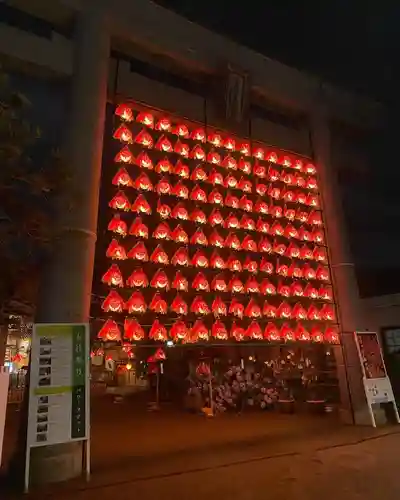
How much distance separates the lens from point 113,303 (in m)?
4.87

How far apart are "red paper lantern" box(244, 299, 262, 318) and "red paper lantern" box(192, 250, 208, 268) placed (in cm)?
95

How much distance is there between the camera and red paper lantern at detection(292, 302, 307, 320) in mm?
6430

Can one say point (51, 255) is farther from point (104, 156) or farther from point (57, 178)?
point (104, 156)

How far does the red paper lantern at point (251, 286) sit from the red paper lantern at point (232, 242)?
21.6 inches

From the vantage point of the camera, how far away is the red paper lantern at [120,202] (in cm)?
534

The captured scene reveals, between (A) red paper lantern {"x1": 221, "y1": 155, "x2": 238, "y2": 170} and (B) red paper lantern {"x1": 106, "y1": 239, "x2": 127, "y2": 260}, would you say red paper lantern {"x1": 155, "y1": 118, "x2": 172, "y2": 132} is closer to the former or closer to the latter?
(A) red paper lantern {"x1": 221, "y1": 155, "x2": 238, "y2": 170}

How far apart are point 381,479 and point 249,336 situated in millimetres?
2640

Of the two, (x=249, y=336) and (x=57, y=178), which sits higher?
(x=57, y=178)

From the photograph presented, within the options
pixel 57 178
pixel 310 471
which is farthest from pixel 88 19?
pixel 310 471

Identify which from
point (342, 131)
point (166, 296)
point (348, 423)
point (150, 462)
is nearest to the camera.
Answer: point (150, 462)

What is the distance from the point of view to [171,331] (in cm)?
529

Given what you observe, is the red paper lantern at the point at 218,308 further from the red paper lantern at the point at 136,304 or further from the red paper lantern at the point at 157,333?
the red paper lantern at the point at 136,304

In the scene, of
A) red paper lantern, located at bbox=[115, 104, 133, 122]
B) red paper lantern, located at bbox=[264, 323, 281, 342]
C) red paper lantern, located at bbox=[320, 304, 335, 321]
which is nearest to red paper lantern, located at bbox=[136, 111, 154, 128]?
red paper lantern, located at bbox=[115, 104, 133, 122]

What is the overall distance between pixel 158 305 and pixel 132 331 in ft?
1.60
